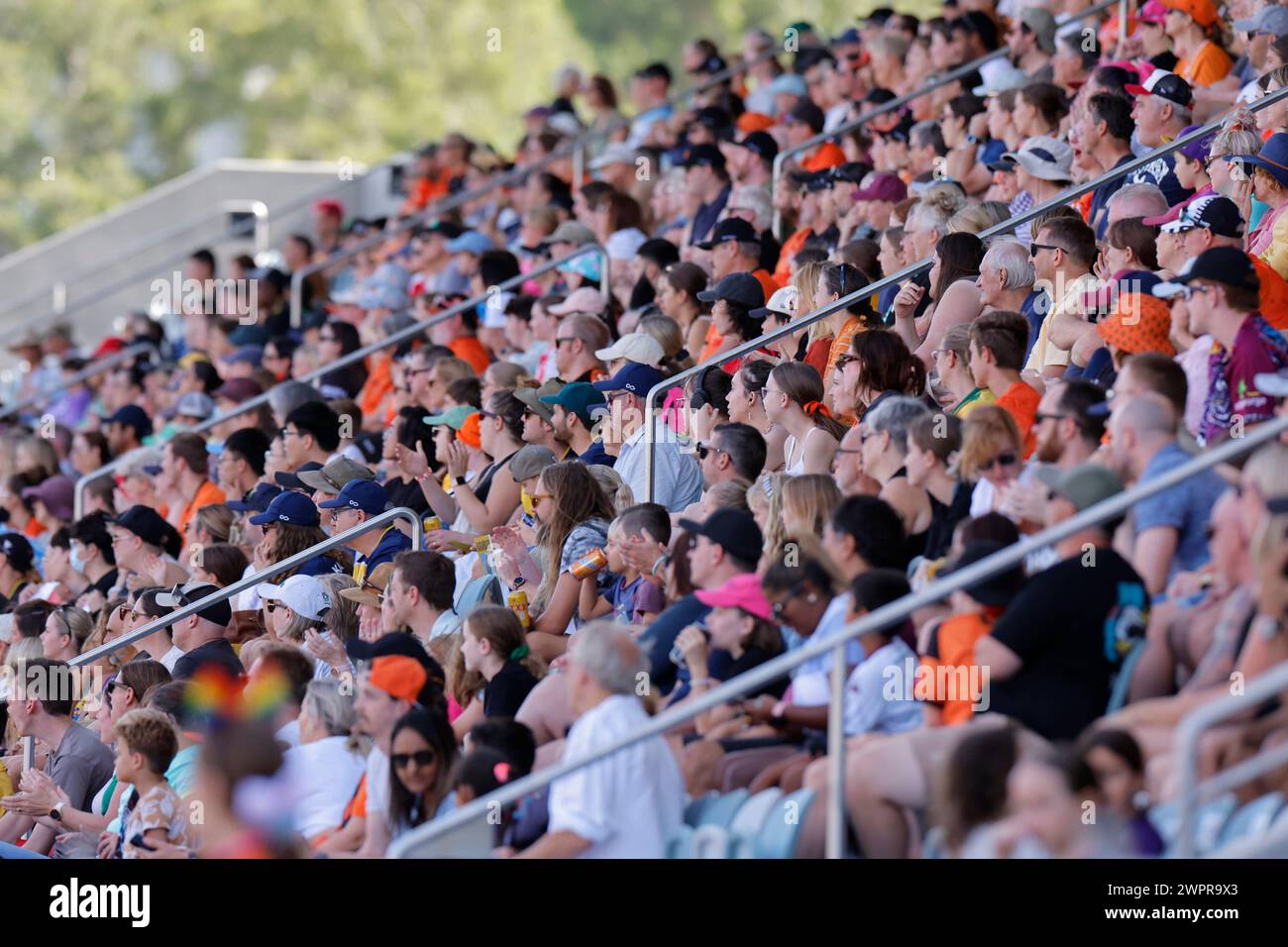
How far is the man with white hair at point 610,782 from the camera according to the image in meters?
5.97

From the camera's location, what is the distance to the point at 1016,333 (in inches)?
305

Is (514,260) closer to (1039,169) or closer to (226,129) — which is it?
(1039,169)

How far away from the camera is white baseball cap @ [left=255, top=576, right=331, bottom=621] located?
871cm

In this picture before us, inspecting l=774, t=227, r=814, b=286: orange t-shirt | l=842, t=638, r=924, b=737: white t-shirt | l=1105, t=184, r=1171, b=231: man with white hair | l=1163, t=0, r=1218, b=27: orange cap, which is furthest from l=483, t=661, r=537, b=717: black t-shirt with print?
l=1163, t=0, r=1218, b=27: orange cap

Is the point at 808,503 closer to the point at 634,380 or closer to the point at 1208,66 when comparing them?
the point at 634,380

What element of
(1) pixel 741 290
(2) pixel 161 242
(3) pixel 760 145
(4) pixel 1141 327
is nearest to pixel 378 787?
(4) pixel 1141 327

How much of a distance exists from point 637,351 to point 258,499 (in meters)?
2.02

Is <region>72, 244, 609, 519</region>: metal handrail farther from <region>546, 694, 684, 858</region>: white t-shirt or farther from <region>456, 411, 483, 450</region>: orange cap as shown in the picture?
<region>546, 694, 684, 858</region>: white t-shirt

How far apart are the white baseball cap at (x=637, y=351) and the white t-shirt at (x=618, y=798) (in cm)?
386

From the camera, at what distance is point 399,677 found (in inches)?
276

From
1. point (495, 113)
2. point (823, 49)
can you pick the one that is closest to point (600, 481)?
point (823, 49)

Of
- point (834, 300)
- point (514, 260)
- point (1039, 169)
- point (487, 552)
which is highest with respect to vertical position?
point (514, 260)

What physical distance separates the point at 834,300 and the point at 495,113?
1332 inches

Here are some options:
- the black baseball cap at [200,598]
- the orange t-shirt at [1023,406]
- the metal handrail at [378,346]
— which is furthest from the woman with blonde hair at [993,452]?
the metal handrail at [378,346]
